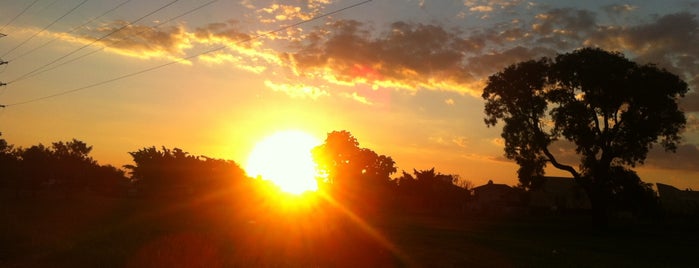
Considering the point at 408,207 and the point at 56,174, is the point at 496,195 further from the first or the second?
the point at 56,174

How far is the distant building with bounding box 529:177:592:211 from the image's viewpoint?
7779 centimetres

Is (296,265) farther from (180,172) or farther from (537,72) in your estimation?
(180,172)

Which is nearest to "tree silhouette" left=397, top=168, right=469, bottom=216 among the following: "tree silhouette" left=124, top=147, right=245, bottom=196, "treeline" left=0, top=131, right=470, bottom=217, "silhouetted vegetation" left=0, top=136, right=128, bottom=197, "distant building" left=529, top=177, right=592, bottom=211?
"treeline" left=0, top=131, right=470, bottom=217

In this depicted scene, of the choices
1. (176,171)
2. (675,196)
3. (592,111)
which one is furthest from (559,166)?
(675,196)

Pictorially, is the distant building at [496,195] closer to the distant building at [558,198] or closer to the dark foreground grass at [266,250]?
the distant building at [558,198]

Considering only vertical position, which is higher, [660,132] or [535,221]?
[660,132]

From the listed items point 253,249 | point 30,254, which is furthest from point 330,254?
point 30,254

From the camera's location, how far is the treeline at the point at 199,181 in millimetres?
64562

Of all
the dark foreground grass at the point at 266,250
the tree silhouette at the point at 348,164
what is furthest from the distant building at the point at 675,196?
the dark foreground grass at the point at 266,250

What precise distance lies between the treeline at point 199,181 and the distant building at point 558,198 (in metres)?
10.5

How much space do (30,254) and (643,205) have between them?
4353cm

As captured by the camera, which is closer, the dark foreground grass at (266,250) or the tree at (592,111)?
the dark foreground grass at (266,250)

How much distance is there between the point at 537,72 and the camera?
4597 centimetres

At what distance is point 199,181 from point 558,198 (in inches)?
1991
